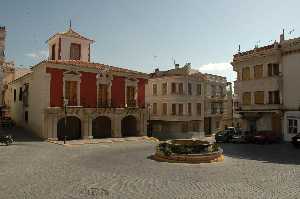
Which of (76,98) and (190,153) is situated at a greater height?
(76,98)

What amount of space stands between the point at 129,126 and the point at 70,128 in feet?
27.1

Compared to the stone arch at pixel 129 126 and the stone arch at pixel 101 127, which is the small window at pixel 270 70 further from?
the stone arch at pixel 101 127

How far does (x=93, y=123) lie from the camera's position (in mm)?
38031

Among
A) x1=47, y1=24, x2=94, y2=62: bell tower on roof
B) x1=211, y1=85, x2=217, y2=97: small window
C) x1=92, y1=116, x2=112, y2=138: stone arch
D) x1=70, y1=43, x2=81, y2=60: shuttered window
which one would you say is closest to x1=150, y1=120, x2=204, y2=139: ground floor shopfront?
x1=211, y1=85, x2=217, y2=97: small window

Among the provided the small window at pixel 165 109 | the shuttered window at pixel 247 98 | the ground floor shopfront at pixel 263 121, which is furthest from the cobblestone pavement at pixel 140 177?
the small window at pixel 165 109

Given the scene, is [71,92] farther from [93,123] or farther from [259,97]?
[259,97]

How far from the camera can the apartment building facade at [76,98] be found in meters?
32.8

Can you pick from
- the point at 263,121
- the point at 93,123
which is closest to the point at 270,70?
the point at 263,121

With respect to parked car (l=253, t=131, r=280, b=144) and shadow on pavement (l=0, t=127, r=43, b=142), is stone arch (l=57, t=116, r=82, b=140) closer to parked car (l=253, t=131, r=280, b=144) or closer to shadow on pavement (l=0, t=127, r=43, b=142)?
shadow on pavement (l=0, t=127, r=43, b=142)

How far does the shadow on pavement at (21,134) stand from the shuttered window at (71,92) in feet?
16.7

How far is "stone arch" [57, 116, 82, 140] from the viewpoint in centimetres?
3509

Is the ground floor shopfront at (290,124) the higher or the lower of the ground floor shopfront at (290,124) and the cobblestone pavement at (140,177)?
the higher

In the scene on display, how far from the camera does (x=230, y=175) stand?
52.0ft

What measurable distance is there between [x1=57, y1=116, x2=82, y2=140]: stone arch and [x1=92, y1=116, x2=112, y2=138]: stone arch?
7.66ft
